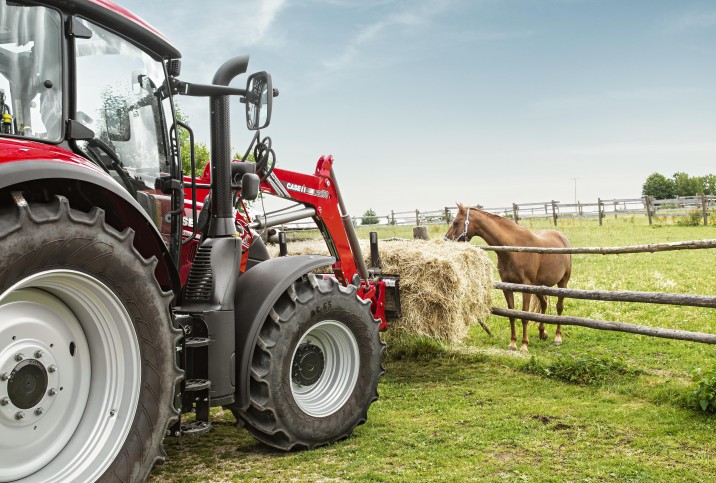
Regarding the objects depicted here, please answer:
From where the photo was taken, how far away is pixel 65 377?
321 centimetres

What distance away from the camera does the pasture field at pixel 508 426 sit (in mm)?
4391

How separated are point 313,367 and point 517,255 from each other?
210 inches

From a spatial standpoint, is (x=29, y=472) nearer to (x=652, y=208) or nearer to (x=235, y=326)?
(x=235, y=326)

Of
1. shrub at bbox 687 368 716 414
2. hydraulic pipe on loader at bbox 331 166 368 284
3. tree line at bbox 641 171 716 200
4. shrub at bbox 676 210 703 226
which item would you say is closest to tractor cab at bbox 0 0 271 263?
hydraulic pipe on loader at bbox 331 166 368 284

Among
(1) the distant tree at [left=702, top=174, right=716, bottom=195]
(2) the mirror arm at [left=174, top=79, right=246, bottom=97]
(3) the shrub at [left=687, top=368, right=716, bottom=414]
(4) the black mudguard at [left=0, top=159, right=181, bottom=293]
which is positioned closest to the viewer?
(4) the black mudguard at [left=0, top=159, right=181, bottom=293]

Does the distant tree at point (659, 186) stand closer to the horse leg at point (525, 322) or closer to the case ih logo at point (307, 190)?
the horse leg at point (525, 322)

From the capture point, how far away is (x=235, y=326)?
4.36m

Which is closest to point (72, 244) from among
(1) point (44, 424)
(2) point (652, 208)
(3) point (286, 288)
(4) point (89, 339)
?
(4) point (89, 339)

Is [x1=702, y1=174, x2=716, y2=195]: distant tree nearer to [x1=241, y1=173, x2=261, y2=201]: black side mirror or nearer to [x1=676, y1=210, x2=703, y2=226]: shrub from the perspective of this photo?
[x1=676, y1=210, x2=703, y2=226]: shrub

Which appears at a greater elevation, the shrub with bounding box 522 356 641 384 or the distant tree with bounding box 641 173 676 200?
the distant tree with bounding box 641 173 676 200

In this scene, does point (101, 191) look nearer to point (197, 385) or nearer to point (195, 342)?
point (195, 342)

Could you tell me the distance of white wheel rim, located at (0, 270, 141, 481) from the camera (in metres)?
2.99

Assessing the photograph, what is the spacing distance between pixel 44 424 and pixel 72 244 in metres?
0.84

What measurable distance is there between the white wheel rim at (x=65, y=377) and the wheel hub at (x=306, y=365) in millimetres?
1578
